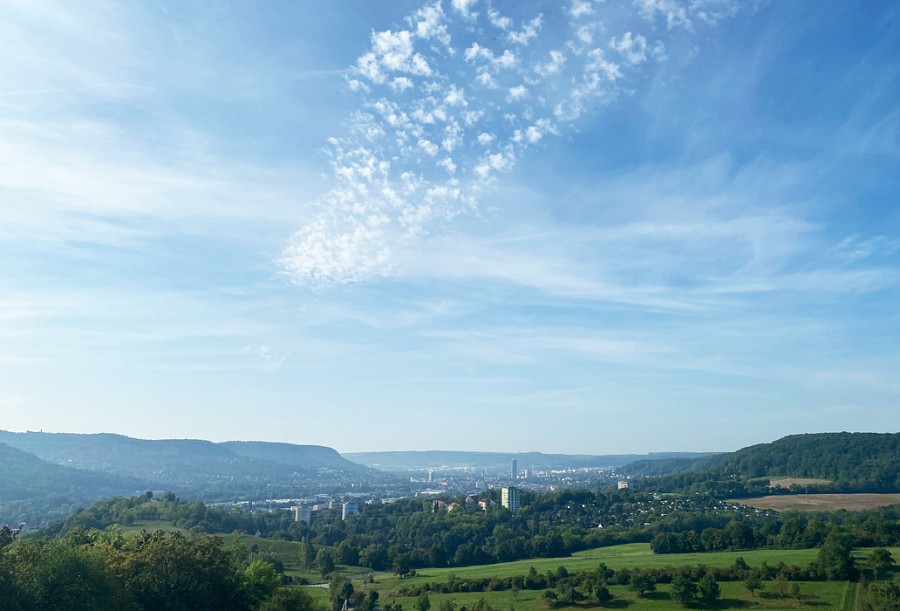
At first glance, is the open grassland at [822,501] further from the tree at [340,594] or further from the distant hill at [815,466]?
the tree at [340,594]

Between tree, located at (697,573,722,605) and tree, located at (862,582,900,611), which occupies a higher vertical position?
tree, located at (862,582,900,611)

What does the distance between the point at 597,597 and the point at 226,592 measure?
30.6 metres

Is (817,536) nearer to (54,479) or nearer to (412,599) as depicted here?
(412,599)

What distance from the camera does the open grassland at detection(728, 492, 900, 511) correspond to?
3871 inches

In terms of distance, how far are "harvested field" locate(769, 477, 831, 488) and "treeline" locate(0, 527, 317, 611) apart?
119 m

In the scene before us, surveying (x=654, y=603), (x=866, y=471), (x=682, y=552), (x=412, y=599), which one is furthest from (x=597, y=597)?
(x=866, y=471)

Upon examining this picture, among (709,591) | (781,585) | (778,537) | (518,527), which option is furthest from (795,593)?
(518,527)

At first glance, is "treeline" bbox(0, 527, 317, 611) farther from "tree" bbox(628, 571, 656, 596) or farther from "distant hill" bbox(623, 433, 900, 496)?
"distant hill" bbox(623, 433, 900, 496)

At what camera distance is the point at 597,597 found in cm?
4900

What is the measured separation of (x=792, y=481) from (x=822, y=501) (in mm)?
29079

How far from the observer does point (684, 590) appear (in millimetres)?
46500

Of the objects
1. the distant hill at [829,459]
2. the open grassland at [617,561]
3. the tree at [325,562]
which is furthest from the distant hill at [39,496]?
the distant hill at [829,459]

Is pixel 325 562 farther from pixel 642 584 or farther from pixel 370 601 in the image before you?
pixel 642 584

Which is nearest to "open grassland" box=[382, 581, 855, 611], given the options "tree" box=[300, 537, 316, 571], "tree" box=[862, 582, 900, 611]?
"tree" box=[862, 582, 900, 611]
